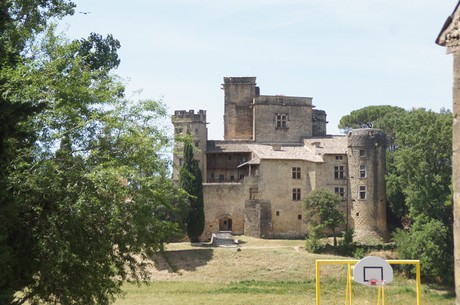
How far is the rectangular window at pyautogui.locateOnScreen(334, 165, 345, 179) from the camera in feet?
190

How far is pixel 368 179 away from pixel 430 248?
12513mm

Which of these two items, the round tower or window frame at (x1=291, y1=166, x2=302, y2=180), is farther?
window frame at (x1=291, y1=166, x2=302, y2=180)

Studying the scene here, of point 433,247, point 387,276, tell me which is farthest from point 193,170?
point 387,276

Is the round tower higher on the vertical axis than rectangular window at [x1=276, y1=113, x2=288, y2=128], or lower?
lower

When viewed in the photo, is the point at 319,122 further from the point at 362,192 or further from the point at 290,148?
the point at 362,192

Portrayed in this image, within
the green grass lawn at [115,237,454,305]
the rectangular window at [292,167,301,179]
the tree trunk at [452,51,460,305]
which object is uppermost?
the rectangular window at [292,167,301,179]

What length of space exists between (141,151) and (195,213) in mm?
30822

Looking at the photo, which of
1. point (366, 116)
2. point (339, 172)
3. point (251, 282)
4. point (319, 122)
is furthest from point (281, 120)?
point (251, 282)

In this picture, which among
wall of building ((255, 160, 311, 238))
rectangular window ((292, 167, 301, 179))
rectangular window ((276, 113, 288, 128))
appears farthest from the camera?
rectangular window ((276, 113, 288, 128))

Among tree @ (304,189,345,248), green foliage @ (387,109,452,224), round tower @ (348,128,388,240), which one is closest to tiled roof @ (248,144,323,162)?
round tower @ (348,128,388,240)

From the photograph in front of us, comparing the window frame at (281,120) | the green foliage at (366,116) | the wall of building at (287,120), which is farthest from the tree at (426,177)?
the green foliage at (366,116)

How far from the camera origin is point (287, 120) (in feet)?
209

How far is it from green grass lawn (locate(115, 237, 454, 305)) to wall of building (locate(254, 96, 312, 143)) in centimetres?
1435

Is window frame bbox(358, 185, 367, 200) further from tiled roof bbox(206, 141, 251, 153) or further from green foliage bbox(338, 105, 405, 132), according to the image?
→ green foliage bbox(338, 105, 405, 132)
